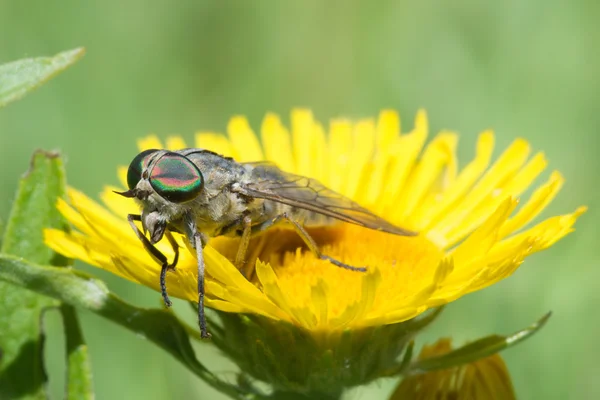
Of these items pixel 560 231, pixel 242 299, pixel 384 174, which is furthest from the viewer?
pixel 384 174

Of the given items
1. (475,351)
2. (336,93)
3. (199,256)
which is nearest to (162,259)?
(199,256)

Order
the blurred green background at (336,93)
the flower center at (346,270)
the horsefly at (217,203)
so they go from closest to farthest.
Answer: the flower center at (346,270)
the horsefly at (217,203)
the blurred green background at (336,93)

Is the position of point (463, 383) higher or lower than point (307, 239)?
lower

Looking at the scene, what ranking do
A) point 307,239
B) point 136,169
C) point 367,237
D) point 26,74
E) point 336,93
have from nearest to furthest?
point 26,74
point 136,169
point 307,239
point 367,237
point 336,93

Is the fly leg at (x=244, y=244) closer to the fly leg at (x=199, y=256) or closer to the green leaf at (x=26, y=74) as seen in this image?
the fly leg at (x=199, y=256)

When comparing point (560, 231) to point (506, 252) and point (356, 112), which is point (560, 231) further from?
point (356, 112)

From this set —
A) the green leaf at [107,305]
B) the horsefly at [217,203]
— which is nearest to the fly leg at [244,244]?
the horsefly at [217,203]

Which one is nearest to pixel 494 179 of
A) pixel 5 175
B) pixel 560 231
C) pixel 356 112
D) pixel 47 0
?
pixel 560 231

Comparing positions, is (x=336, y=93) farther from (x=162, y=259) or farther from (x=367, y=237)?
(x=162, y=259)
